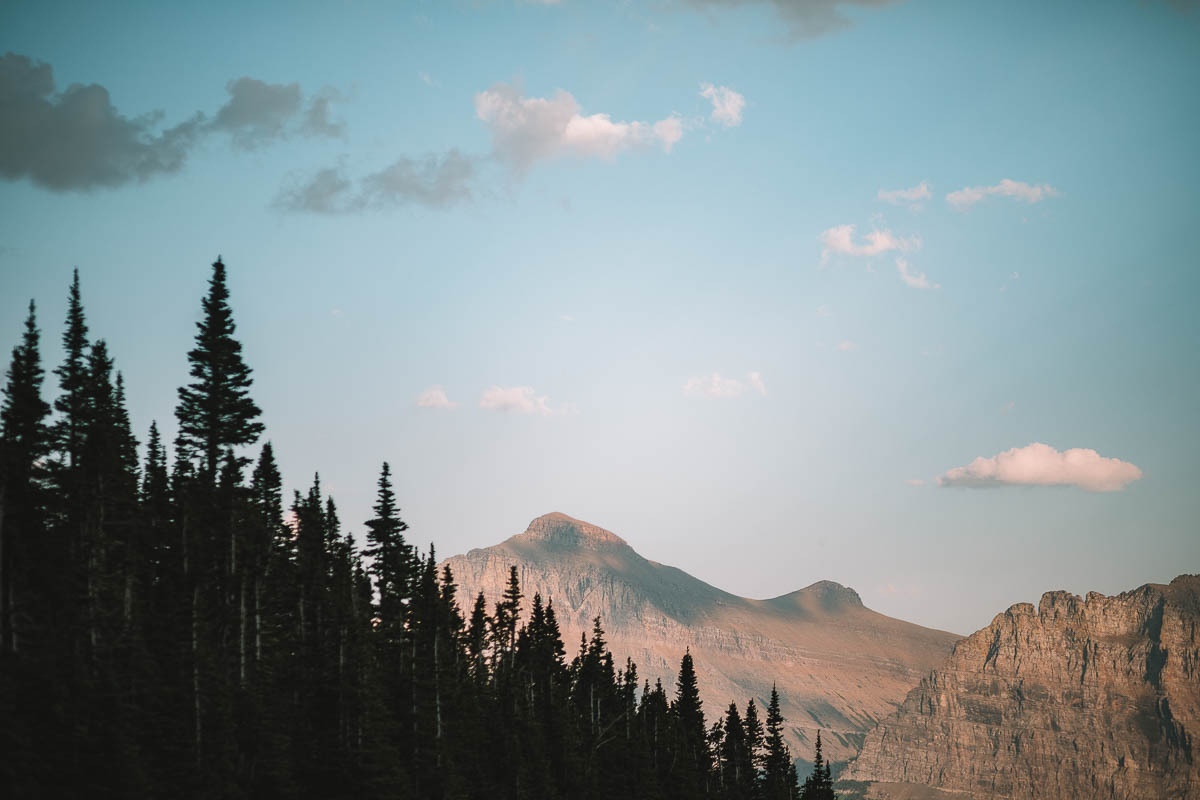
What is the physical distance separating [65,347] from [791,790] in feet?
400

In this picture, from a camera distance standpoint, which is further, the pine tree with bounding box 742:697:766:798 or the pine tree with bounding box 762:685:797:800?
the pine tree with bounding box 742:697:766:798

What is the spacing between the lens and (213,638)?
66.0 metres

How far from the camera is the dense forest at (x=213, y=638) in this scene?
51219 mm

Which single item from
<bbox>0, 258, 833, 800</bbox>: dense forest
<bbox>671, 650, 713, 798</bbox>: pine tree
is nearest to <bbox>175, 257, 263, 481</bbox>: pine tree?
<bbox>0, 258, 833, 800</bbox>: dense forest

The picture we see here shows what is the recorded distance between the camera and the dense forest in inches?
2016

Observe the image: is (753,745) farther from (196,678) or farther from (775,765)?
(196,678)

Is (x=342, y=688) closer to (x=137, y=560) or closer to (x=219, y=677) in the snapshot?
(x=219, y=677)

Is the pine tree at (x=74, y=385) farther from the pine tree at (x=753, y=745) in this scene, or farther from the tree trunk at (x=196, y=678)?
the pine tree at (x=753, y=745)

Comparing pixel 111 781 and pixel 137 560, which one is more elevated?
pixel 137 560

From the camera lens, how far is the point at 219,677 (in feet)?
195

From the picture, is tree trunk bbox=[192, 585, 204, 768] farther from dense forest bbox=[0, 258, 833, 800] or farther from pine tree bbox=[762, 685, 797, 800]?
pine tree bbox=[762, 685, 797, 800]

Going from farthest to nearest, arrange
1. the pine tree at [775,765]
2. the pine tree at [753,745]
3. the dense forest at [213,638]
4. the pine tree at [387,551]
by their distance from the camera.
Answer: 1. the pine tree at [753,745]
2. the pine tree at [775,765]
3. the pine tree at [387,551]
4. the dense forest at [213,638]

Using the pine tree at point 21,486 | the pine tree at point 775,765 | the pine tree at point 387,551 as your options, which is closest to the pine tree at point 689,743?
the pine tree at point 775,765

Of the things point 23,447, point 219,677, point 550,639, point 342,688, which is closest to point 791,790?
point 550,639
